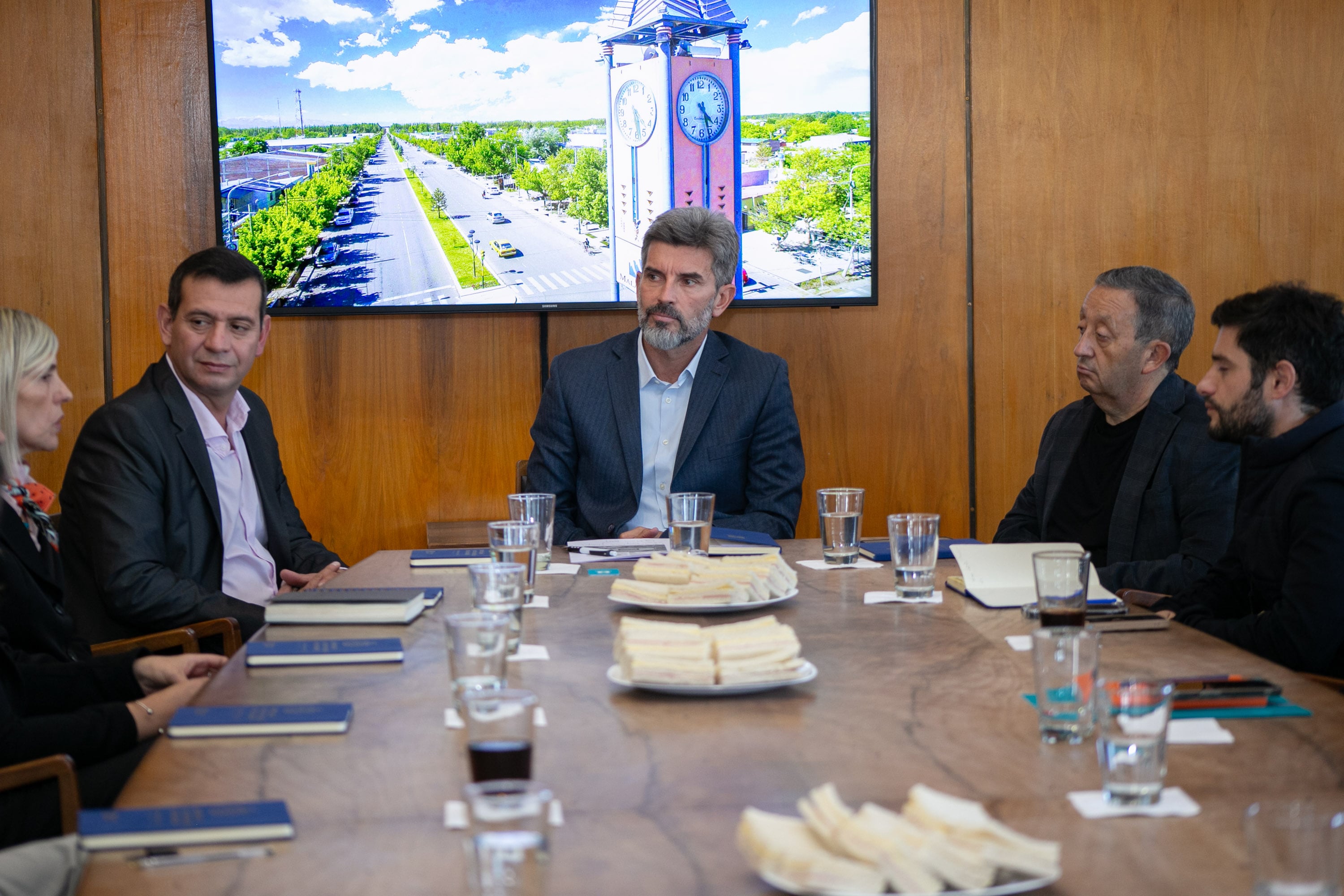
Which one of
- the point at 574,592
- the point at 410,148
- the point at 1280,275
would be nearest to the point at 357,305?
the point at 410,148

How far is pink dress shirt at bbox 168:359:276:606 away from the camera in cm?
295

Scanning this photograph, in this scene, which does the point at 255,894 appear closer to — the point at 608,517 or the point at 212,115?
the point at 608,517

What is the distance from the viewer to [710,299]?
350 cm

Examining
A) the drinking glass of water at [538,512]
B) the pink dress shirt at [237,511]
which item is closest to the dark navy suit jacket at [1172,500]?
the drinking glass of water at [538,512]

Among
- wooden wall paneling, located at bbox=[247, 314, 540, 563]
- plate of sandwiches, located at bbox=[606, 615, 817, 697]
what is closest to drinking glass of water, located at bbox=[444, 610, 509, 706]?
plate of sandwiches, located at bbox=[606, 615, 817, 697]

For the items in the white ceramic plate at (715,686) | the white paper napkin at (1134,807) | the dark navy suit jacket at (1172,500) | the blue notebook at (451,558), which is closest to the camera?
the white paper napkin at (1134,807)

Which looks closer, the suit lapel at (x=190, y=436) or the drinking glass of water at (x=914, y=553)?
the drinking glass of water at (x=914, y=553)

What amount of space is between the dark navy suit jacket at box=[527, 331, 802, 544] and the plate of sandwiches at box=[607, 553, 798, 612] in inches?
51.6

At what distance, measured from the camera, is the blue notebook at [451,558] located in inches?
99.6

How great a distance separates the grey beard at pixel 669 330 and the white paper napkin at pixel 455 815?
2.40 m

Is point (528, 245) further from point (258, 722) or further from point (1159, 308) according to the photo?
point (258, 722)

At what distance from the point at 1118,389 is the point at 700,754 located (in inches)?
87.5

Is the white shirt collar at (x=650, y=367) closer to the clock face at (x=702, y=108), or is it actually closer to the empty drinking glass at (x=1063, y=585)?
the clock face at (x=702, y=108)

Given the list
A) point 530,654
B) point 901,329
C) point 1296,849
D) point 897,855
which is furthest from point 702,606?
point 901,329
